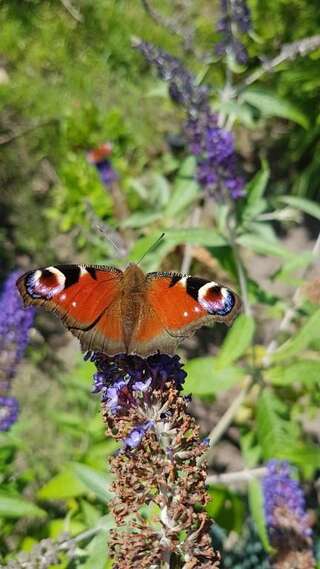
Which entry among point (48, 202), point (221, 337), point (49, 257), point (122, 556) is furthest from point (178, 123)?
point (122, 556)

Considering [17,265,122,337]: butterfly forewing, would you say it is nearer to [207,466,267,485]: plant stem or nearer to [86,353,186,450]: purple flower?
[86,353,186,450]: purple flower

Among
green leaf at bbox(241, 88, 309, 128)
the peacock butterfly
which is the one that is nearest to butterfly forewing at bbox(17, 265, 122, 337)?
the peacock butterfly

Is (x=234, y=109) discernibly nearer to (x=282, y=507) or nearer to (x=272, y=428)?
(x=272, y=428)

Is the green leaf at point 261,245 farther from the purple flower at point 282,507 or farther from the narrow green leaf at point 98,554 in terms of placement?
Result: the narrow green leaf at point 98,554

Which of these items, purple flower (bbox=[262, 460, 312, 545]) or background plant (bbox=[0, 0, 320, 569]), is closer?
purple flower (bbox=[262, 460, 312, 545])

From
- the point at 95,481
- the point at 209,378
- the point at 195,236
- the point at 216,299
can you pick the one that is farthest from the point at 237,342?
the point at 216,299

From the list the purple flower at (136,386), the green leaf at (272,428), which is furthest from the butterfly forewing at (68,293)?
the green leaf at (272,428)
